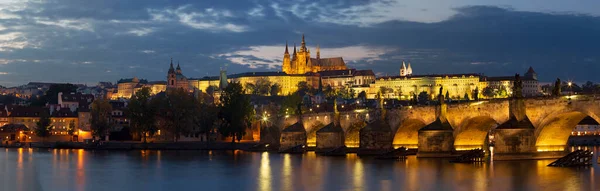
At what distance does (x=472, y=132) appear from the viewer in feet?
181

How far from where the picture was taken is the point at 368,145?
64750 mm

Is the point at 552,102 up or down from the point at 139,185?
up

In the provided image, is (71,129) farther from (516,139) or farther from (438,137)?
(516,139)

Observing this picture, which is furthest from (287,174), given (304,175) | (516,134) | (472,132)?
(472,132)

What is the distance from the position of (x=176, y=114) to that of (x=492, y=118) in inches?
1772

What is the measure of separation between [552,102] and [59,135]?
8141 centimetres

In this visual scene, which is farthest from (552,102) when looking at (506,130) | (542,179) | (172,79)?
(172,79)

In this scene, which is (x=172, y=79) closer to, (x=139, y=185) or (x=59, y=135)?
(x=59, y=135)

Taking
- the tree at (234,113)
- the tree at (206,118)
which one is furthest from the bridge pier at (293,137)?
the tree at (206,118)

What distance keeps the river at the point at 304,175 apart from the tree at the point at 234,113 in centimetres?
2315

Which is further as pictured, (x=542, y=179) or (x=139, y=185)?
(x=139, y=185)

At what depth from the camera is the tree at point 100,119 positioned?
9581cm

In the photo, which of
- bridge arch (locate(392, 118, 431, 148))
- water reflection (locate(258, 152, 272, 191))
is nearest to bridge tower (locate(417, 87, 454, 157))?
bridge arch (locate(392, 118, 431, 148))

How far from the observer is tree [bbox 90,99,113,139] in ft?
314
